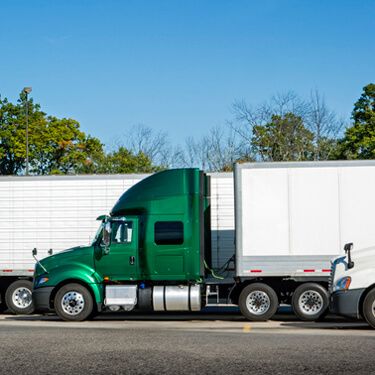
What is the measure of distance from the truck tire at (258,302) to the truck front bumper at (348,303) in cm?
263

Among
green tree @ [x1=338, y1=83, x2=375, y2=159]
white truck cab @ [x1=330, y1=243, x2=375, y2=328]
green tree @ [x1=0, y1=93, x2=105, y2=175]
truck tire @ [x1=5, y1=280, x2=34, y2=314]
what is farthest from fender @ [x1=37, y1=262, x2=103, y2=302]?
green tree @ [x1=0, y1=93, x2=105, y2=175]

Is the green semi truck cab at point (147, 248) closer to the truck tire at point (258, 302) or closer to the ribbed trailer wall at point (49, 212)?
the truck tire at point (258, 302)

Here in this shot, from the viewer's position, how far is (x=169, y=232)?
18.4 metres

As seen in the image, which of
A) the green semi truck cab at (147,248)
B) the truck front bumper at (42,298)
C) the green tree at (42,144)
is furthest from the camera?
the green tree at (42,144)

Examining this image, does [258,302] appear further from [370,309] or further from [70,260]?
[70,260]

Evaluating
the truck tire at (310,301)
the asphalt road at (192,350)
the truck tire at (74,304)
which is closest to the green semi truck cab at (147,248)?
the truck tire at (74,304)

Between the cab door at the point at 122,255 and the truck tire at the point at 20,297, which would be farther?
the truck tire at the point at 20,297

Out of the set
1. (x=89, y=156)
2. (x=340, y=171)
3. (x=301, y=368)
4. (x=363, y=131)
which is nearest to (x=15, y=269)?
(x=340, y=171)

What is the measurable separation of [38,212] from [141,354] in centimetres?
1045

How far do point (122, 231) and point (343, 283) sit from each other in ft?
17.6

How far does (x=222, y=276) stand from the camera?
19125 millimetres

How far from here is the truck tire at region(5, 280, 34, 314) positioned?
2077 centimetres

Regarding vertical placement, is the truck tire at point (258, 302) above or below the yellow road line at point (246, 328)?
above

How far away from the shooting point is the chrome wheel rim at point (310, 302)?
17852 millimetres
